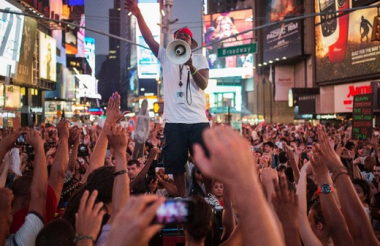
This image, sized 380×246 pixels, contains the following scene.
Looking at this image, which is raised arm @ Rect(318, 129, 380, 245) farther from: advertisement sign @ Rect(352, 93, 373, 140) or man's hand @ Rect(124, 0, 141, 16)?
advertisement sign @ Rect(352, 93, 373, 140)

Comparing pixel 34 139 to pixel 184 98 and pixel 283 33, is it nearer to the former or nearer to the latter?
pixel 184 98

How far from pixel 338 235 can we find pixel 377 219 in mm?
2212

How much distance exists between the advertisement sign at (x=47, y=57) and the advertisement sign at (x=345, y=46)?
29.0m

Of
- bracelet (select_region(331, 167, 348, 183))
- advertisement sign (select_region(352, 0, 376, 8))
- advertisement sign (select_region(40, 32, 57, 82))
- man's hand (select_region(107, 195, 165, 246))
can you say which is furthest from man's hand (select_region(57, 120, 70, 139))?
advertisement sign (select_region(40, 32, 57, 82))

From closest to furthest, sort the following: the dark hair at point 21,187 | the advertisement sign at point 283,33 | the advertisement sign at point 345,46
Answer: the dark hair at point 21,187 → the advertisement sign at point 345,46 → the advertisement sign at point 283,33

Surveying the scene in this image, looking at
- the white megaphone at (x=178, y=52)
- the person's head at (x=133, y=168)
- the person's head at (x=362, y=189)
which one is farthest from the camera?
the person's head at (x=133, y=168)

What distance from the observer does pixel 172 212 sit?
1.87 m

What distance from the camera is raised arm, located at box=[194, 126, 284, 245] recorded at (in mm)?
1680

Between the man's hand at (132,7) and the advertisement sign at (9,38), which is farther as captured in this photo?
the advertisement sign at (9,38)

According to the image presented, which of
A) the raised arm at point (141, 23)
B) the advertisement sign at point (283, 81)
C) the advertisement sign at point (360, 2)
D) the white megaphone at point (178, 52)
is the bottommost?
the white megaphone at point (178, 52)

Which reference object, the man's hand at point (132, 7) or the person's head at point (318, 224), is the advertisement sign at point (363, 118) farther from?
the person's head at point (318, 224)

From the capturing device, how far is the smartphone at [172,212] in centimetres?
178

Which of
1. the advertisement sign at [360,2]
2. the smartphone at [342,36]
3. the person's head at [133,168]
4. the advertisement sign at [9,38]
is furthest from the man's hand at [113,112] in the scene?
the smartphone at [342,36]

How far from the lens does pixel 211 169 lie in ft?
5.52
